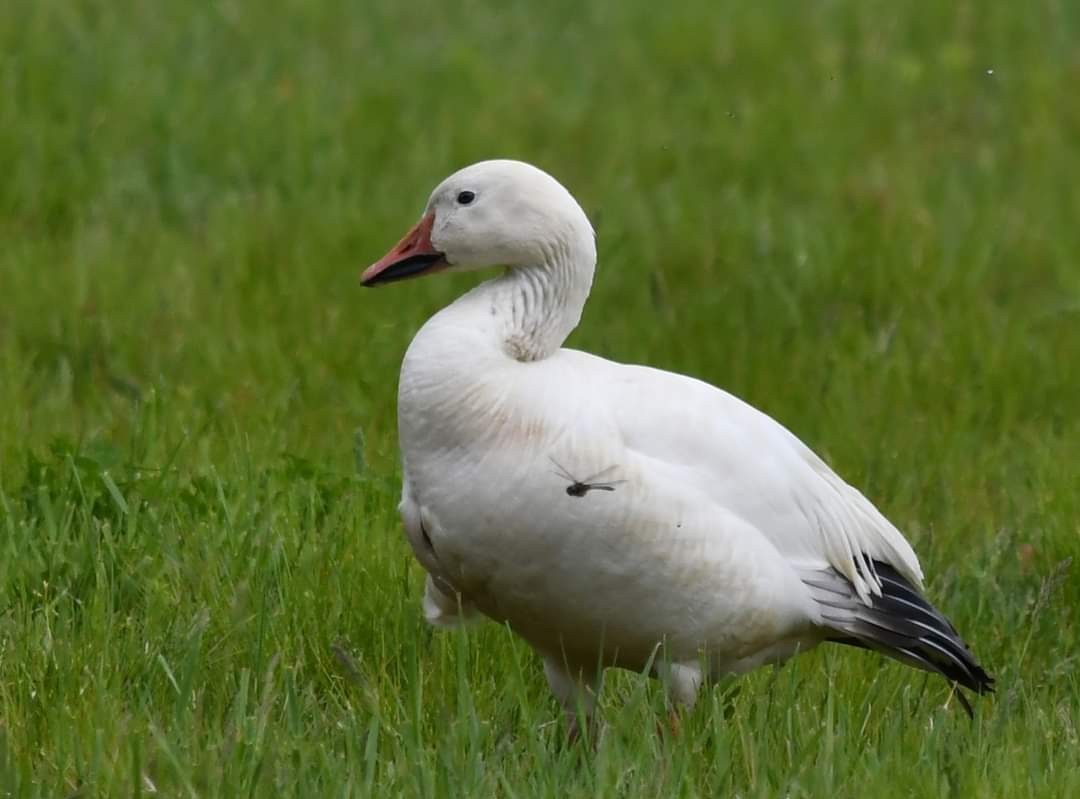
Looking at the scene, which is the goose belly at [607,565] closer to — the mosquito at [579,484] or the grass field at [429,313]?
the mosquito at [579,484]

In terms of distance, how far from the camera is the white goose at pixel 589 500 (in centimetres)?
401

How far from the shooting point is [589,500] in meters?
3.99

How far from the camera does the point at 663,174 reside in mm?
8773

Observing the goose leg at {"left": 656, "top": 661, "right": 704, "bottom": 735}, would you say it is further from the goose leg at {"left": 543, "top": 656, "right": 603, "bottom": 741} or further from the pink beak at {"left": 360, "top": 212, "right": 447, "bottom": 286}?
the pink beak at {"left": 360, "top": 212, "right": 447, "bottom": 286}

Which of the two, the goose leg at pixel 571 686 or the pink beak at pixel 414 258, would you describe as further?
the pink beak at pixel 414 258

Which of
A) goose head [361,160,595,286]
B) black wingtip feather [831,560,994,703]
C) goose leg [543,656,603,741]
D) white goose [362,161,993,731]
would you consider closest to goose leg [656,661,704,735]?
white goose [362,161,993,731]

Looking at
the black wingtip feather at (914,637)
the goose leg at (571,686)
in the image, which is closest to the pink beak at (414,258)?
the goose leg at (571,686)

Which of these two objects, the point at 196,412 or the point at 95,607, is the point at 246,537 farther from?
the point at 196,412

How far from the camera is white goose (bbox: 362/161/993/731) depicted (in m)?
4.01

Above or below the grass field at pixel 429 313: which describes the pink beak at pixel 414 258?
above

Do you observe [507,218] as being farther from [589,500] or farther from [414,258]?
[589,500]

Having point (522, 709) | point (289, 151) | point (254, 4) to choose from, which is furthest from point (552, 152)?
point (522, 709)

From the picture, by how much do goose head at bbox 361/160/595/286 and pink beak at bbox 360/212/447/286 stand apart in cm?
4

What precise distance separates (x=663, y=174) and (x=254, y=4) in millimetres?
2548
